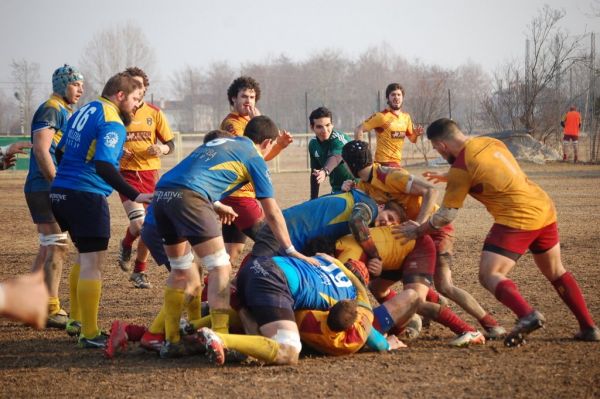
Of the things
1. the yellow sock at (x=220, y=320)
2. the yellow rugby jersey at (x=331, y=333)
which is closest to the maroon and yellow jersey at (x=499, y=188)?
the yellow rugby jersey at (x=331, y=333)

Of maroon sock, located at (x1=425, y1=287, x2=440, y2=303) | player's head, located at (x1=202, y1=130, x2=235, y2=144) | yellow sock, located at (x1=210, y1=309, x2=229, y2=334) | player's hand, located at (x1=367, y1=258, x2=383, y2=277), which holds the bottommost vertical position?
maroon sock, located at (x1=425, y1=287, x2=440, y2=303)

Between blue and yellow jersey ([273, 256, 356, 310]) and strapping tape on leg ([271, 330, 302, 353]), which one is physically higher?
blue and yellow jersey ([273, 256, 356, 310])

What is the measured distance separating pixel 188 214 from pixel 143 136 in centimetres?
384

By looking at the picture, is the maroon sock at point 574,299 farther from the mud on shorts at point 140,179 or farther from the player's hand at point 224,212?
the mud on shorts at point 140,179

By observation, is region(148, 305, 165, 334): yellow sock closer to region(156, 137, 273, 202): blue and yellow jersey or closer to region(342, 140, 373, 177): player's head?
region(156, 137, 273, 202): blue and yellow jersey

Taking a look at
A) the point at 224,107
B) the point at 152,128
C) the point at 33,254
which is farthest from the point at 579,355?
the point at 224,107

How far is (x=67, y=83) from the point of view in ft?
25.0

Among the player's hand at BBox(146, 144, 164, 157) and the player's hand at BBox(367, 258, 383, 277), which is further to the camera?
the player's hand at BBox(146, 144, 164, 157)

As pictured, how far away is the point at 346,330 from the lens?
5.60 metres

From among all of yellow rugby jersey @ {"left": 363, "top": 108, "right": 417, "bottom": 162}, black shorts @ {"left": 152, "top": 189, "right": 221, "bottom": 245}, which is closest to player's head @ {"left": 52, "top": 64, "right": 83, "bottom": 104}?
black shorts @ {"left": 152, "top": 189, "right": 221, "bottom": 245}

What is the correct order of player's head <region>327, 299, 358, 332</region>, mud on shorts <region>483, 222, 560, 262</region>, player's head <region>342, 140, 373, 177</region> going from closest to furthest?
player's head <region>327, 299, 358, 332</region> < mud on shorts <region>483, 222, 560, 262</region> < player's head <region>342, 140, 373, 177</region>

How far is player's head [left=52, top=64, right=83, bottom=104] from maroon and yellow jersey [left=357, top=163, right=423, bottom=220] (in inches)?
118

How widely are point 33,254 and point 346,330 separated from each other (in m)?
7.00

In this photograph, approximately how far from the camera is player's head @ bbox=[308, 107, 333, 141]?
9367 mm
